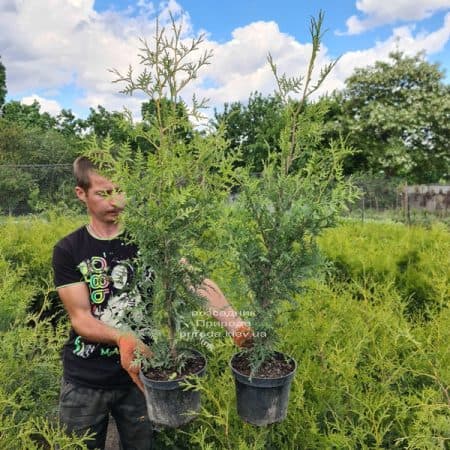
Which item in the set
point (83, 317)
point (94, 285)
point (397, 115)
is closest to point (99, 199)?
point (94, 285)

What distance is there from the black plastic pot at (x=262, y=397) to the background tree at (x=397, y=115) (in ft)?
74.7

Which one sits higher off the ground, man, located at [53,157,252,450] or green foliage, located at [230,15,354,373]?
green foliage, located at [230,15,354,373]

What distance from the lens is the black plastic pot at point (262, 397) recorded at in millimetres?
1390

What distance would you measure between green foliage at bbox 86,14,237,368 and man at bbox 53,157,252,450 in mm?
755

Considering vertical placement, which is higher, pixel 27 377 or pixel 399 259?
pixel 399 259

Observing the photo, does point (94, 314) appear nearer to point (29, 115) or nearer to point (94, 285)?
point (94, 285)

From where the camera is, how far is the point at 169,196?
55.1 inches

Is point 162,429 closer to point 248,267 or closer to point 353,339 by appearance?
point 353,339

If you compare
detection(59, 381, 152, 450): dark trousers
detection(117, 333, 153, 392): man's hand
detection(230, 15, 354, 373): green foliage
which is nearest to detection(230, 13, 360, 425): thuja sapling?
detection(230, 15, 354, 373): green foliage

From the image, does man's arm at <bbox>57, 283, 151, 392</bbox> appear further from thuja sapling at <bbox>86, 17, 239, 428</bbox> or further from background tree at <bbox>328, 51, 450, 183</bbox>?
background tree at <bbox>328, 51, 450, 183</bbox>

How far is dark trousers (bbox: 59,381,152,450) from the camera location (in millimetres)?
2365

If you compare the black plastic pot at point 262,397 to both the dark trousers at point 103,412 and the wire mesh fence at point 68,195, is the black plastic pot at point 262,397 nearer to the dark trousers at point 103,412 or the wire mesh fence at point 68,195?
the dark trousers at point 103,412

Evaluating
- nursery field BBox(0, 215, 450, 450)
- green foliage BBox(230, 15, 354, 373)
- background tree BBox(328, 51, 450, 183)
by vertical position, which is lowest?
nursery field BBox(0, 215, 450, 450)

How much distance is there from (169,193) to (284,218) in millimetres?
407
